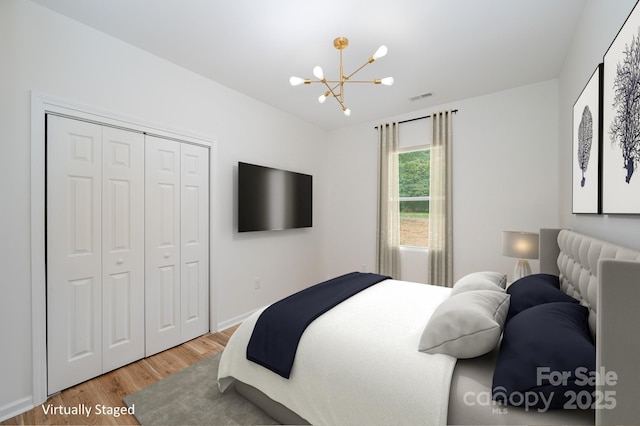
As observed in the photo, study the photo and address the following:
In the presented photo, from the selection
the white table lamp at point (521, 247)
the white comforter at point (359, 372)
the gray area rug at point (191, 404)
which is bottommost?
the gray area rug at point (191, 404)

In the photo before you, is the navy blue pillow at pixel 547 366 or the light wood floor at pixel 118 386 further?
the light wood floor at pixel 118 386

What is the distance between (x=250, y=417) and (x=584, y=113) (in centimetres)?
299

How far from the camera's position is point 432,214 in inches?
144

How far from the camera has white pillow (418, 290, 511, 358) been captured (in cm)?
126

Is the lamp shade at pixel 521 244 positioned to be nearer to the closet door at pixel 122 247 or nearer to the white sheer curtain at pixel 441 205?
the white sheer curtain at pixel 441 205

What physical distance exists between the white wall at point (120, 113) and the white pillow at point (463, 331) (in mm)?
2427

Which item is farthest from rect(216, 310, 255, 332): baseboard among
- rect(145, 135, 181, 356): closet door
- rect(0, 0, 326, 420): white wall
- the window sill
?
the window sill

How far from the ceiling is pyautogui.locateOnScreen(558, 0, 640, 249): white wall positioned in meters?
0.20

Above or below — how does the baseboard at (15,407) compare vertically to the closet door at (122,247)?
below

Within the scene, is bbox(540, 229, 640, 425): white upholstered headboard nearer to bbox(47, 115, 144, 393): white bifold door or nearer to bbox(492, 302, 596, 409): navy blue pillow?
bbox(492, 302, 596, 409): navy blue pillow

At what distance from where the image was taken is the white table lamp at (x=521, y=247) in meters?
2.57

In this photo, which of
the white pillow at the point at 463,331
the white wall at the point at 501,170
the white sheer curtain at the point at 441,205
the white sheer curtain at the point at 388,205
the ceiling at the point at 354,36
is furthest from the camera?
the white sheer curtain at the point at 388,205

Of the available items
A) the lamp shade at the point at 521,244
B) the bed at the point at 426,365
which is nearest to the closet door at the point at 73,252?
the bed at the point at 426,365

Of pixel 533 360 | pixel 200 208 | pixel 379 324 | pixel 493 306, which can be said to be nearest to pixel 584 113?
pixel 493 306
